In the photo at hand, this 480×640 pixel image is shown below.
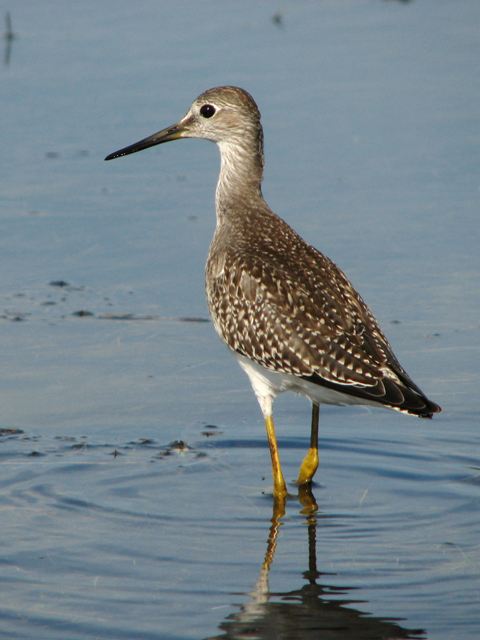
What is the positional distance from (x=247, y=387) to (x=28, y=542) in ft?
8.52

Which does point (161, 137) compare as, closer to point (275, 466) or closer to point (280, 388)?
point (280, 388)

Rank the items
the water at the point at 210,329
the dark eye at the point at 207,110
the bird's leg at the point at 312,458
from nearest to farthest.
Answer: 1. the water at the point at 210,329
2. the bird's leg at the point at 312,458
3. the dark eye at the point at 207,110

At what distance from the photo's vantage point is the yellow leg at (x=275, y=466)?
889cm

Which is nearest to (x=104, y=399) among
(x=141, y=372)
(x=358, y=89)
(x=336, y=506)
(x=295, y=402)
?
(x=141, y=372)

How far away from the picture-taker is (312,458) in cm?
906

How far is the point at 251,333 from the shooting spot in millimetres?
8938

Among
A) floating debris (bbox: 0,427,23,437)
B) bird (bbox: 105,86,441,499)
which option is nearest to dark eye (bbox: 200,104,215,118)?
bird (bbox: 105,86,441,499)

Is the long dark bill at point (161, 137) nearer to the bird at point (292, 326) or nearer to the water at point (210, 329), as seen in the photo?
the bird at point (292, 326)

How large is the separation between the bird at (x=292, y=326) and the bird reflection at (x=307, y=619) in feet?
4.03

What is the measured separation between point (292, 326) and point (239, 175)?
171 centimetres

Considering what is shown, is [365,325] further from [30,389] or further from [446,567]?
[30,389]

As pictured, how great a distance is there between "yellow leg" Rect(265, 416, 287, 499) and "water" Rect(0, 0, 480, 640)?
10 centimetres

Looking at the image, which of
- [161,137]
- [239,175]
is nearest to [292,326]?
[239,175]

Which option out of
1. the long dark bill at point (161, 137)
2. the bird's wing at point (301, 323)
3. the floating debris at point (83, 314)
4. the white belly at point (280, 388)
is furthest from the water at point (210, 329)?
the long dark bill at point (161, 137)
